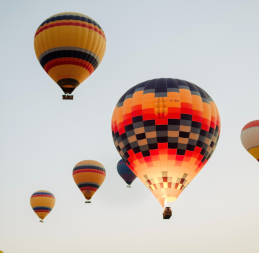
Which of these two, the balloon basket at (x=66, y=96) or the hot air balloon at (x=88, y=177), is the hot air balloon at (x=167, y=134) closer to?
the balloon basket at (x=66, y=96)

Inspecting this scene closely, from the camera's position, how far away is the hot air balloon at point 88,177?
104 ft

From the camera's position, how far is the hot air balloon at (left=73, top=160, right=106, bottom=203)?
31.7 meters

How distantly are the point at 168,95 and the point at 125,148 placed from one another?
10.2ft

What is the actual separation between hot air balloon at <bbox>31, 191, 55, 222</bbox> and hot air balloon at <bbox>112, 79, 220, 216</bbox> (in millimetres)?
21247

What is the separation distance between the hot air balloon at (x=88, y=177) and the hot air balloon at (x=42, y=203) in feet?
18.0

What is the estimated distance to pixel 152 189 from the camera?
15844 millimetres

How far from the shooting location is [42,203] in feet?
117

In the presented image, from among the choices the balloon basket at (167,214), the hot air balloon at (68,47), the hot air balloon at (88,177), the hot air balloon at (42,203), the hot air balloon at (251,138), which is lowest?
the balloon basket at (167,214)

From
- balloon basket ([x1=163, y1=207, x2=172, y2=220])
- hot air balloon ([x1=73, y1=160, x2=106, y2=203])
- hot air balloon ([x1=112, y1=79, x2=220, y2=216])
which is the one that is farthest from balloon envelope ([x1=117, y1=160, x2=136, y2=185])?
balloon basket ([x1=163, y1=207, x2=172, y2=220])

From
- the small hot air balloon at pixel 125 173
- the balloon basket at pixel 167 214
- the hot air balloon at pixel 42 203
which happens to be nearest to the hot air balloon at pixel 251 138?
the small hot air balloon at pixel 125 173

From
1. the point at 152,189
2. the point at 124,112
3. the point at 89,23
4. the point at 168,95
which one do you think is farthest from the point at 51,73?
the point at 152,189

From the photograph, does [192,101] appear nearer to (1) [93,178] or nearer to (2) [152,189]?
(2) [152,189]

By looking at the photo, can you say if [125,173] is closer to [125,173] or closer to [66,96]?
[125,173]

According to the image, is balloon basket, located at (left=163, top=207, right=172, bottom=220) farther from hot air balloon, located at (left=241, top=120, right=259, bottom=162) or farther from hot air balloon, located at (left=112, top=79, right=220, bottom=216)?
hot air balloon, located at (left=241, top=120, right=259, bottom=162)
